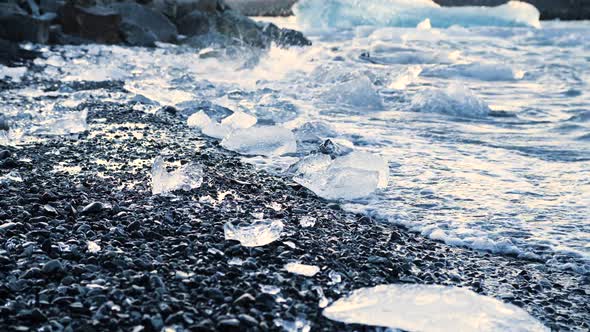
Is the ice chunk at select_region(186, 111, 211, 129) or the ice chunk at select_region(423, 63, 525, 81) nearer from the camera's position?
the ice chunk at select_region(186, 111, 211, 129)

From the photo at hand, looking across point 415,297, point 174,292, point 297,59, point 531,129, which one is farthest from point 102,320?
point 297,59

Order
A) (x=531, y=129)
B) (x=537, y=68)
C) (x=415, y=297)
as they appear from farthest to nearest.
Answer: (x=537, y=68)
(x=531, y=129)
(x=415, y=297)

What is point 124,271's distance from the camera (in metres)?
2.07

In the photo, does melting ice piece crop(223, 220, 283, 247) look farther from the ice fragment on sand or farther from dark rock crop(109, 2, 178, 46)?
dark rock crop(109, 2, 178, 46)

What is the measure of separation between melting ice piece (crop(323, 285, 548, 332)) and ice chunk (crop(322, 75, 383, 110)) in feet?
14.6

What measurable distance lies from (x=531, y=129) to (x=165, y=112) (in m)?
3.32

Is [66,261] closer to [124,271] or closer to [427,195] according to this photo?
[124,271]

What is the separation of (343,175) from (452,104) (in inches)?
131

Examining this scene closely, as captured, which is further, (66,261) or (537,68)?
(537,68)

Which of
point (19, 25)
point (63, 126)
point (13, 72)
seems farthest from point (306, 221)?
point (19, 25)

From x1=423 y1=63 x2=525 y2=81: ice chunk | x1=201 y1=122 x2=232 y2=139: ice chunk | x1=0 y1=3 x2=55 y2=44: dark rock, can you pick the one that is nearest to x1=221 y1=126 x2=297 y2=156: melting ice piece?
x1=201 y1=122 x2=232 y2=139: ice chunk

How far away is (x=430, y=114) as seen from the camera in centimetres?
617

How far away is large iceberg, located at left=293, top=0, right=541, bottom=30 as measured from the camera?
18.0 meters

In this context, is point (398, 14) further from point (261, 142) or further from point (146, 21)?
point (261, 142)
